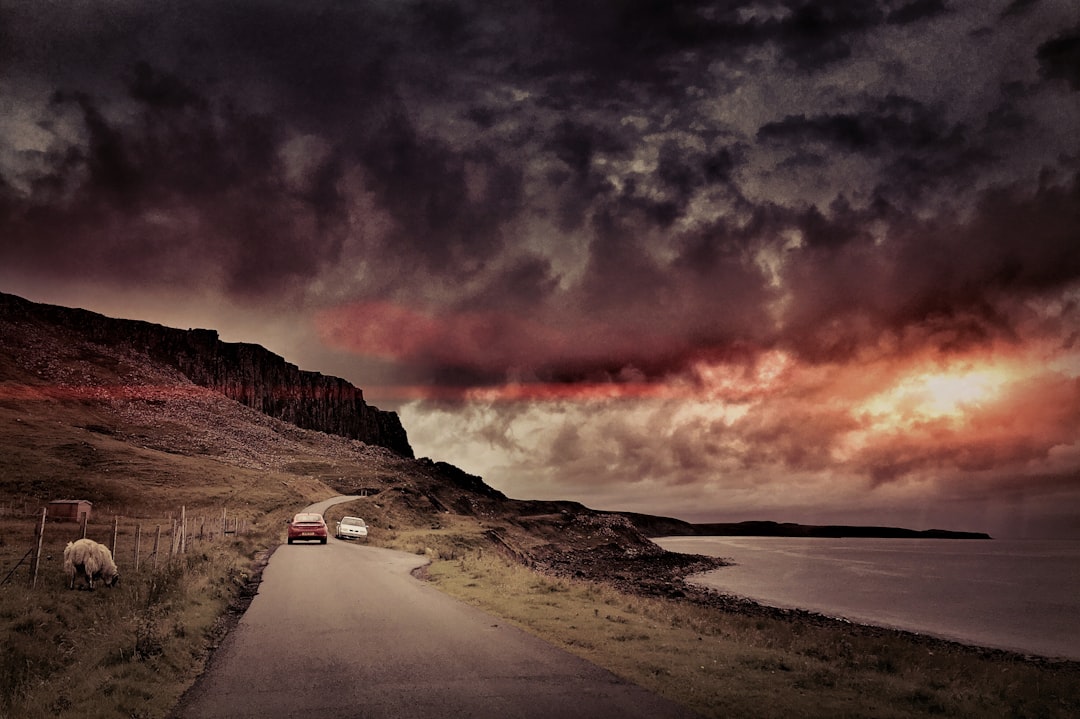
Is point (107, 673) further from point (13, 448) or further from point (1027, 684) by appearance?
point (13, 448)

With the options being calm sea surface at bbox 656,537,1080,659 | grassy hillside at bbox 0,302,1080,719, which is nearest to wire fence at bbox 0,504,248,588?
grassy hillside at bbox 0,302,1080,719

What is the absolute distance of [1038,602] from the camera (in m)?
53.0

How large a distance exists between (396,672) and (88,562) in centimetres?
1574

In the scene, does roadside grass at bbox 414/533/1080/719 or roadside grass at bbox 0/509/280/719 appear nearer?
roadside grass at bbox 0/509/280/719

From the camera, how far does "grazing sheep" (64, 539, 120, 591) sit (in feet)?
63.2

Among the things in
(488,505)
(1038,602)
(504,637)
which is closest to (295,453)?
(488,505)

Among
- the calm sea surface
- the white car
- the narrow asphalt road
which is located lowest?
the calm sea surface

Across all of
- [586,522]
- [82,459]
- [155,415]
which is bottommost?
[586,522]

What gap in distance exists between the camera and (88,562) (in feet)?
63.7

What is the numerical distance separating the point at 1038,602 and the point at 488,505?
Result: 128 meters

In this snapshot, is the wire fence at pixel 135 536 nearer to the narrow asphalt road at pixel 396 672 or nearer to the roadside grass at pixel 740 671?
the narrow asphalt road at pixel 396 672

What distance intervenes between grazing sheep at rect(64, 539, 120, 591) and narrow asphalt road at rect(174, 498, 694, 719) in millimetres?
7841

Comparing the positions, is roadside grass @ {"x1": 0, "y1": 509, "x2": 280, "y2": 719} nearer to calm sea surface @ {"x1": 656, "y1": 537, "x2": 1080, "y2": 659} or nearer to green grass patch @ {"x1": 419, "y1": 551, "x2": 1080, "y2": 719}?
green grass patch @ {"x1": 419, "y1": 551, "x2": 1080, "y2": 719}

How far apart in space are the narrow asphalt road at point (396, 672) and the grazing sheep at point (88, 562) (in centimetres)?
784
